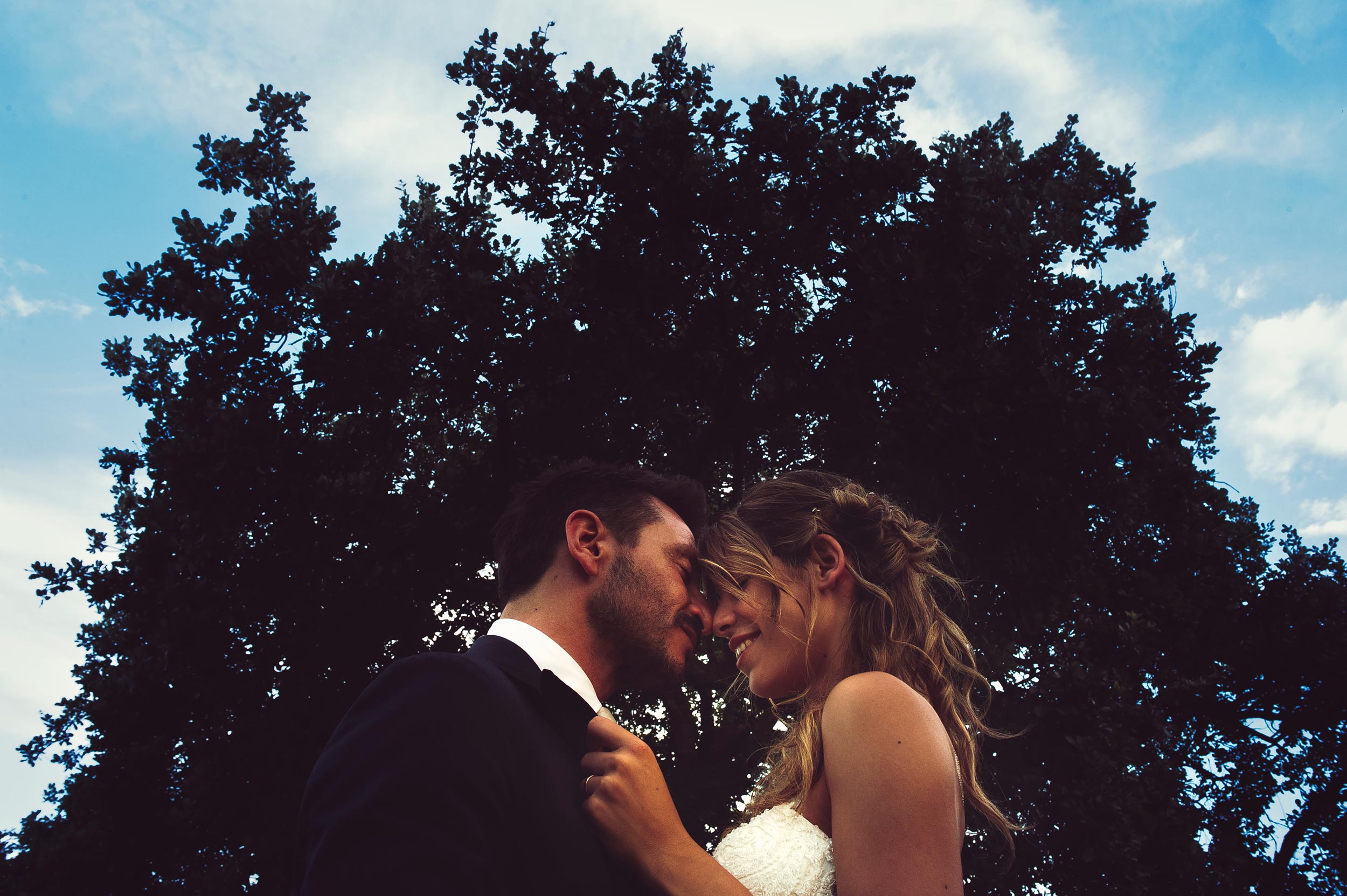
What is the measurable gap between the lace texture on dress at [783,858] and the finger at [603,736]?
943mm

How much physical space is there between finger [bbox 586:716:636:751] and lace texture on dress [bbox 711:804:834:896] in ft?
3.09

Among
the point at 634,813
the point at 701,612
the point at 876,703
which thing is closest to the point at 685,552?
the point at 701,612

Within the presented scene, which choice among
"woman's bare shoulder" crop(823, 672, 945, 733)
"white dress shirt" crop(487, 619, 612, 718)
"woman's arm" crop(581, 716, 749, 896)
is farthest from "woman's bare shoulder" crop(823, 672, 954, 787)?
"white dress shirt" crop(487, 619, 612, 718)

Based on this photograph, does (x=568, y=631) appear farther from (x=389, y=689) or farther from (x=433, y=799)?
(x=433, y=799)

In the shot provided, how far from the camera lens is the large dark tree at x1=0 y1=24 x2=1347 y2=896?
9.34 metres

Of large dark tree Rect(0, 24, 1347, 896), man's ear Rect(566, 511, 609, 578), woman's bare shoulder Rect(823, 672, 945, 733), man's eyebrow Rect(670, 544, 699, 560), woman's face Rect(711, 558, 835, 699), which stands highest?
large dark tree Rect(0, 24, 1347, 896)

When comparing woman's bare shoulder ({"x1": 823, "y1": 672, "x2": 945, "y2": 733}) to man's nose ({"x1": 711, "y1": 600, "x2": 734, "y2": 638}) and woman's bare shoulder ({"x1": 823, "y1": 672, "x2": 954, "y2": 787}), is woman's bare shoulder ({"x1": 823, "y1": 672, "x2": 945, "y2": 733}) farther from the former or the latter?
man's nose ({"x1": 711, "y1": 600, "x2": 734, "y2": 638})

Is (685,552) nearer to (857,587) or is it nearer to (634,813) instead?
(857,587)

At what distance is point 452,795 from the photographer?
1965 mm

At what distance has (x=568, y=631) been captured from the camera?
10.0 feet

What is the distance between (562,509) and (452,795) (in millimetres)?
1575

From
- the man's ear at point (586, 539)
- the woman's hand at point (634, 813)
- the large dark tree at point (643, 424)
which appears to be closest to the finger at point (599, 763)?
the woman's hand at point (634, 813)

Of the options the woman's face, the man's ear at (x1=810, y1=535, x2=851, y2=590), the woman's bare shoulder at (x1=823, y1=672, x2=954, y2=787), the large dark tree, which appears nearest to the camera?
the woman's bare shoulder at (x1=823, y1=672, x2=954, y2=787)

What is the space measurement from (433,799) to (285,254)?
32.6 feet
